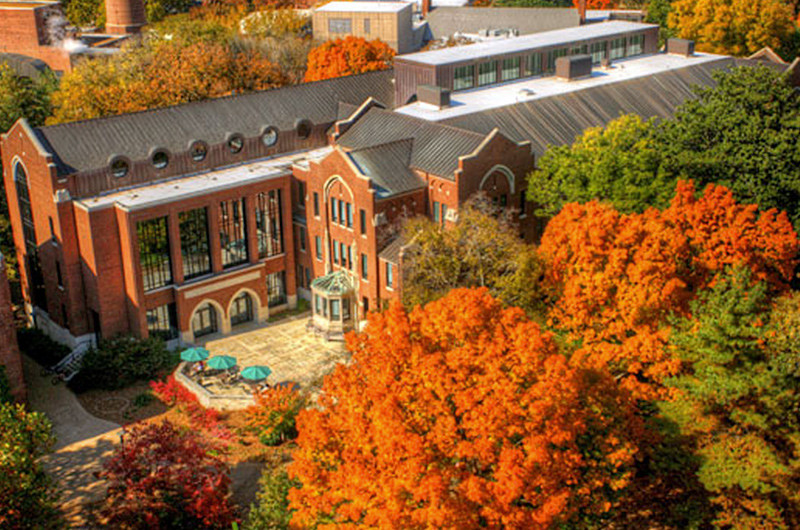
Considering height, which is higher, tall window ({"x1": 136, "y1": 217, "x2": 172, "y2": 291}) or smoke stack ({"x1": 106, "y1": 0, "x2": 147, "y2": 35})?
smoke stack ({"x1": 106, "y1": 0, "x2": 147, "y2": 35})

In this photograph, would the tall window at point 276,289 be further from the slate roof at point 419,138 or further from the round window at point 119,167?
the round window at point 119,167

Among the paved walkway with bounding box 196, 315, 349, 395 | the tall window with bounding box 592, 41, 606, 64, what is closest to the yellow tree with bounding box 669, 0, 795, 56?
the tall window with bounding box 592, 41, 606, 64

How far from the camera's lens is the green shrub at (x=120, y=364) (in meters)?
56.4

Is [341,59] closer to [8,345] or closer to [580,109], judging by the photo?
[580,109]

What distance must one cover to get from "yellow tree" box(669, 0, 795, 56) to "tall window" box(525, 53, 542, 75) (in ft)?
100

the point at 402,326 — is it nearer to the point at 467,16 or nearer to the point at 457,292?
the point at 457,292

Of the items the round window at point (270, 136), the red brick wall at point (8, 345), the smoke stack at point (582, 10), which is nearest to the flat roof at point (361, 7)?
the smoke stack at point (582, 10)

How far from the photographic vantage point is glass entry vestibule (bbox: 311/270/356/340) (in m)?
61.2

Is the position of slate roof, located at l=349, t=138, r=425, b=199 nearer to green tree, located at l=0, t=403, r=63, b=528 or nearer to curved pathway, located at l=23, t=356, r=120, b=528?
curved pathway, located at l=23, t=356, r=120, b=528

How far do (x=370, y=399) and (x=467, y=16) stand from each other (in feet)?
329

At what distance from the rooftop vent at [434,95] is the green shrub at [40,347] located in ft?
111

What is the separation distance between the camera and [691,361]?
4247cm

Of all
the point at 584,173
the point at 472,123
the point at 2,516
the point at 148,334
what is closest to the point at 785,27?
the point at 472,123

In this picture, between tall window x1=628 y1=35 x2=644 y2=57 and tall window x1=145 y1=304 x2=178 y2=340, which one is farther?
tall window x1=628 y1=35 x2=644 y2=57
